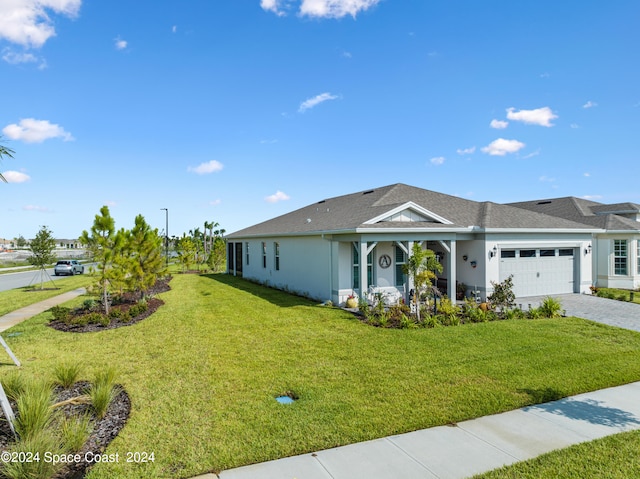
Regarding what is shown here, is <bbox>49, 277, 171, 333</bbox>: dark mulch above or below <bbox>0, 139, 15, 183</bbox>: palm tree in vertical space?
below

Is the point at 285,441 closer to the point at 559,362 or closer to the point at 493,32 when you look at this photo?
the point at 559,362

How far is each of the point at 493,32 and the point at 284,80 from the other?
30.2 ft

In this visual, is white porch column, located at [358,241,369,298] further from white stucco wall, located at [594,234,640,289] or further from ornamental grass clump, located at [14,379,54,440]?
white stucco wall, located at [594,234,640,289]

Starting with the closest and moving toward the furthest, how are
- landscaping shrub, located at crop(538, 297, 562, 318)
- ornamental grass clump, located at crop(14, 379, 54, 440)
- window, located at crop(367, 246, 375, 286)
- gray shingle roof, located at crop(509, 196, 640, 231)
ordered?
ornamental grass clump, located at crop(14, 379, 54, 440) → landscaping shrub, located at crop(538, 297, 562, 318) → window, located at crop(367, 246, 375, 286) → gray shingle roof, located at crop(509, 196, 640, 231)

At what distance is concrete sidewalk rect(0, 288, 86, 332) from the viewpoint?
12516mm

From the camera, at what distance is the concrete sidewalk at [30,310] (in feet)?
41.1

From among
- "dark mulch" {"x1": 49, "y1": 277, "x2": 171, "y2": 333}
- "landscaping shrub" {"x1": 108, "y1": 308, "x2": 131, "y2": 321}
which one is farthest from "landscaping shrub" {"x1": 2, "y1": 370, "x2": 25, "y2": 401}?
"landscaping shrub" {"x1": 108, "y1": 308, "x2": 131, "y2": 321}

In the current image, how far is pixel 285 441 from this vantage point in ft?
15.8

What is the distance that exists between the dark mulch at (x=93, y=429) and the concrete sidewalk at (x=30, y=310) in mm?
7437

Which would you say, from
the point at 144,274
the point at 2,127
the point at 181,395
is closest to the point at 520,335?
the point at 181,395

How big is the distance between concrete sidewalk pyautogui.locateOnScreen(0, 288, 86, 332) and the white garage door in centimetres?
1871

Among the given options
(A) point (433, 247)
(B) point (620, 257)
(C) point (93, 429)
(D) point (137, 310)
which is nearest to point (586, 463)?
(C) point (93, 429)

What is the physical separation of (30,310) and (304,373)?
44.3 ft

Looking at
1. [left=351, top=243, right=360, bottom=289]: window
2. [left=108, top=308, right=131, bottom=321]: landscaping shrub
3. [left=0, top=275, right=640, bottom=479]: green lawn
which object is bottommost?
[left=0, top=275, right=640, bottom=479]: green lawn
